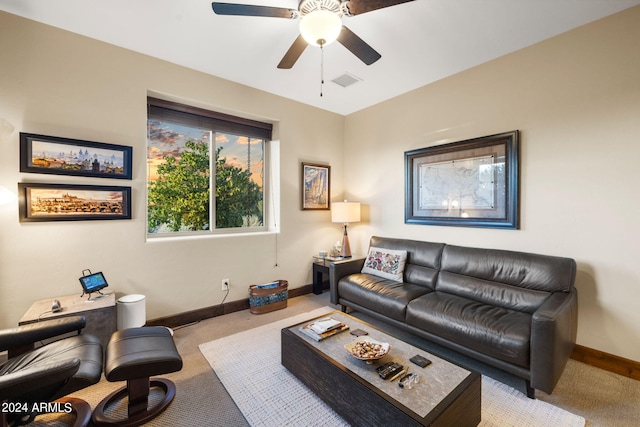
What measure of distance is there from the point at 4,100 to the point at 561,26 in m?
4.64

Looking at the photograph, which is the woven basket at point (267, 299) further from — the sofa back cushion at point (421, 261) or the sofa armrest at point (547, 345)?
the sofa armrest at point (547, 345)

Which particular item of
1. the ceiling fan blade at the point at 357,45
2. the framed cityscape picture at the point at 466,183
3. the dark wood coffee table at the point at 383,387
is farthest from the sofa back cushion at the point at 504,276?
the ceiling fan blade at the point at 357,45

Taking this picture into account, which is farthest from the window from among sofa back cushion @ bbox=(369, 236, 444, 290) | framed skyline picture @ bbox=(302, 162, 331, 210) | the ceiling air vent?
sofa back cushion @ bbox=(369, 236, 444, 290)

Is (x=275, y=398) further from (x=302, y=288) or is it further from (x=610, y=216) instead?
(x=610, y=216)

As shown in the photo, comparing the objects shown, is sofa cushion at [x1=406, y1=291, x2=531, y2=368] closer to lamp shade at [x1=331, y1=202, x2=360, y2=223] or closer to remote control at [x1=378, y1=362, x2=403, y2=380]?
remote control at [x1=378, y1=362, x2=403, y2=380]

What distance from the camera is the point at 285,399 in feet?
6.07

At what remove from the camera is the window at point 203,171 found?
10.0ft

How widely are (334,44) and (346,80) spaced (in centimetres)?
74

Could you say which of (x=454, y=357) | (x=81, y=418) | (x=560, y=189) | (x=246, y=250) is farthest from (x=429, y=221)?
(x=81, y=418)

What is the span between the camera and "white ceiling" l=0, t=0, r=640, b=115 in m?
2.10

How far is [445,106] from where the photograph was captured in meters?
3.24

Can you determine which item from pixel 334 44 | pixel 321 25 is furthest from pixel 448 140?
pixel 321 25

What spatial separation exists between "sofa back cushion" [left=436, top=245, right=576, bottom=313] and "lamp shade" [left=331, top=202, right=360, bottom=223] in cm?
135

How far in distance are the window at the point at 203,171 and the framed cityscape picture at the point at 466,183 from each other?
2.09 meters
